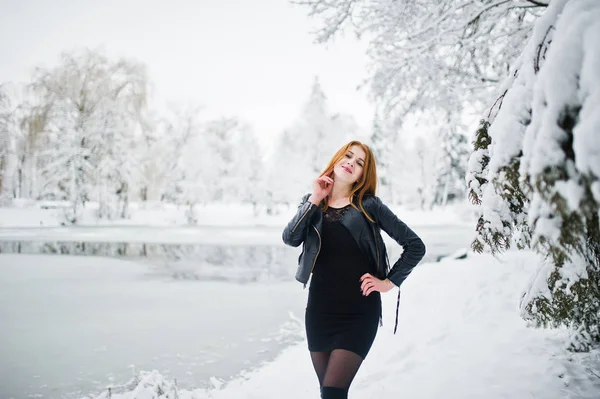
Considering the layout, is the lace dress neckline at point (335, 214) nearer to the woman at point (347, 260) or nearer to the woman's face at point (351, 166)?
the woman at point (347, 260)

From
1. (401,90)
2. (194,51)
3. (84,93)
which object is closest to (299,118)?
(194,51)

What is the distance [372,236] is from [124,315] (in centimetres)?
526

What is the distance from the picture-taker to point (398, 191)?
44625 millimetres

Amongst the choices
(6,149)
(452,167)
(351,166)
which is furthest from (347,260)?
(452,167)

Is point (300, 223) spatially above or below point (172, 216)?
above

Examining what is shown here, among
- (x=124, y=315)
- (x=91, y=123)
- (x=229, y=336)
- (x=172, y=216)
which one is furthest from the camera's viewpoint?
(x=172, y=216)

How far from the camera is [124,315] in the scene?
5781 mm

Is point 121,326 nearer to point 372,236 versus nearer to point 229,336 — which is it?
point 229,336

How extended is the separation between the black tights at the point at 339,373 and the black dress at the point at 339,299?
38 millimetres

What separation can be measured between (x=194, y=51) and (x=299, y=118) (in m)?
14.5

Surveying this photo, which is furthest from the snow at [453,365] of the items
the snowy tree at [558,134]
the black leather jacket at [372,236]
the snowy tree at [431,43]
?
the snowy tree at [431,43]

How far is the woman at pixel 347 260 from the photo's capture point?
6.61 feet

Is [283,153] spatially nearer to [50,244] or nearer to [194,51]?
[194,51]

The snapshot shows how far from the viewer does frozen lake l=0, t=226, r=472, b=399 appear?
3.93 m
